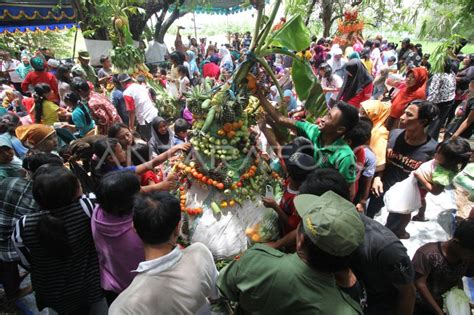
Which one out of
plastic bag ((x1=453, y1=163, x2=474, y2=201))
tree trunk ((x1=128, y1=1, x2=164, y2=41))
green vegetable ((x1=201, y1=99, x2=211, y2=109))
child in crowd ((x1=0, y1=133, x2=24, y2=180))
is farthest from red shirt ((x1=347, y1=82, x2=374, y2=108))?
tree trunk ((x1=128, y1=1, x2=164, y2=41))

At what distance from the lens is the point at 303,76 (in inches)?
101

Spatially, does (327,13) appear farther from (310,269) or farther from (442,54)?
(310,269)

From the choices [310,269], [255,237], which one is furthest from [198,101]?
[310,269]

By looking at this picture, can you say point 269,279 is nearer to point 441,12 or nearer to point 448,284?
point 448,284

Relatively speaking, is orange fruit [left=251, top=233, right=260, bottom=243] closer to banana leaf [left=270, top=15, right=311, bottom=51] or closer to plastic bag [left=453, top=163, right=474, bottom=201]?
banana leaf [left=270, top=15, right=311, bottom=51]

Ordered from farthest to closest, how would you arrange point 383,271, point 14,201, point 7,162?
point 7,162 → point 14,201 → point 383,271

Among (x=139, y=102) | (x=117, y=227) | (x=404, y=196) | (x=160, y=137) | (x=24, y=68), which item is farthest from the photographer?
(x=24, y=68)

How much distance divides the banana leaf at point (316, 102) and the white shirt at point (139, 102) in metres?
3.35

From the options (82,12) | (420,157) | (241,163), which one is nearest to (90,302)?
(241,163)

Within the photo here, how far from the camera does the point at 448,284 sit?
208 cm

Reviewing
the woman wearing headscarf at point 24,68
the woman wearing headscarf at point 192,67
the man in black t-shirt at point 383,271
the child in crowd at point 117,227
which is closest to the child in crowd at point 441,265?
the man in black t-shirt at point 383,271

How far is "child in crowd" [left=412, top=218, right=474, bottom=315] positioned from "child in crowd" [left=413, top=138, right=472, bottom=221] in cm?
78

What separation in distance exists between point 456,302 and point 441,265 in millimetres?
326

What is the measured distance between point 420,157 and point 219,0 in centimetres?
1884
